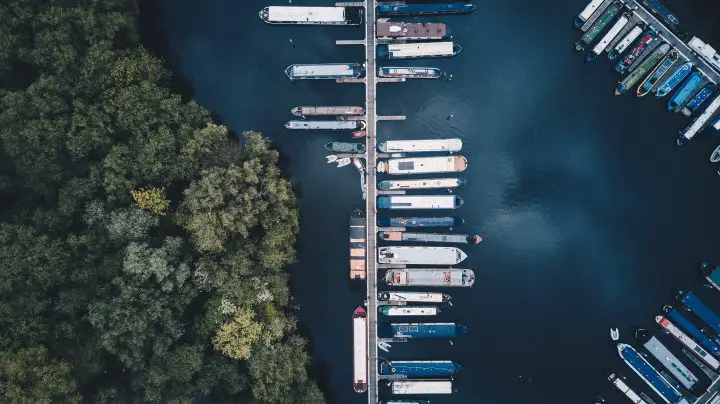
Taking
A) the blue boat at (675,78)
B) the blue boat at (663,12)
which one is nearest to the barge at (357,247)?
the blue boat at (675,78)

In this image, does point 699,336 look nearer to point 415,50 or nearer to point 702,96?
point 702,96

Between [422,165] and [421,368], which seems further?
[422,165]

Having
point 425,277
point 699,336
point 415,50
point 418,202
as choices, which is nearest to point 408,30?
point 415,50

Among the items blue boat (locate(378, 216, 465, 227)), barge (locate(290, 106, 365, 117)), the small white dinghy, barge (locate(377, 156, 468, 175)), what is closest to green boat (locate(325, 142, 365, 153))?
the small white dinghy

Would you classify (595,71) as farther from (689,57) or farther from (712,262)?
(712,262)

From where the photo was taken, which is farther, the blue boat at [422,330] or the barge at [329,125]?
the barge at [329,125]

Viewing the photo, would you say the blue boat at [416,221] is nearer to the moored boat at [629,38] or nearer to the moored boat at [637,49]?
the moored boat at [637,49]
